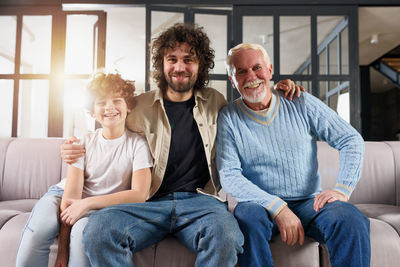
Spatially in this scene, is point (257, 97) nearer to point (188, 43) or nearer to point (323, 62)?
point (188, 43)

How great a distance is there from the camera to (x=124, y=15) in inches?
176

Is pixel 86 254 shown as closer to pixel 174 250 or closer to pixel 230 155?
pixel 174 250

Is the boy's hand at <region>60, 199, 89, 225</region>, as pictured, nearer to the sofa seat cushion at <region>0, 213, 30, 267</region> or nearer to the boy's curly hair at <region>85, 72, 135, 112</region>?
the sofa seat cushion at <region>0, 213, 30, 267</region>

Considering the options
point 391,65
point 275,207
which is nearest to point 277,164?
point 275,207

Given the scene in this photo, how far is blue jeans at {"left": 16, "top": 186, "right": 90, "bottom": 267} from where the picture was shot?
1.13 meters

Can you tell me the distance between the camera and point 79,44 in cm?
381

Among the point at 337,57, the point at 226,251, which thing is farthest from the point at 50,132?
the point at 337,57

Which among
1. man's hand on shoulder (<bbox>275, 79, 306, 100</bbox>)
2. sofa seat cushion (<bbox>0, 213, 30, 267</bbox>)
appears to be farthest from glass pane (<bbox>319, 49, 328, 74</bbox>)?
sofa seat cushion (<bbox>0, 213, 30, 267</bbox>)

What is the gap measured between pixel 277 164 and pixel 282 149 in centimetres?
7

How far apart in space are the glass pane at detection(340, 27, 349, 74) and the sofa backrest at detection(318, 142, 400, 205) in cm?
190

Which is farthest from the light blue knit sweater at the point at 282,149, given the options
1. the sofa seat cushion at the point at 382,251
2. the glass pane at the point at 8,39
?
the glass pane at the point at 8,39

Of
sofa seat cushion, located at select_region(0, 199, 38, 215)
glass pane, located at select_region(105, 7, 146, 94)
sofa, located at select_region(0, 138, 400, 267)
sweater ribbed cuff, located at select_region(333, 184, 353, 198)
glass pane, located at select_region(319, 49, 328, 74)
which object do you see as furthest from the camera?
glass pane, located at select_region(105, 7, 146, 94)

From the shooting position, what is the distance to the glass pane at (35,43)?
3644 mm

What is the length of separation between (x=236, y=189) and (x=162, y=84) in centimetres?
68
